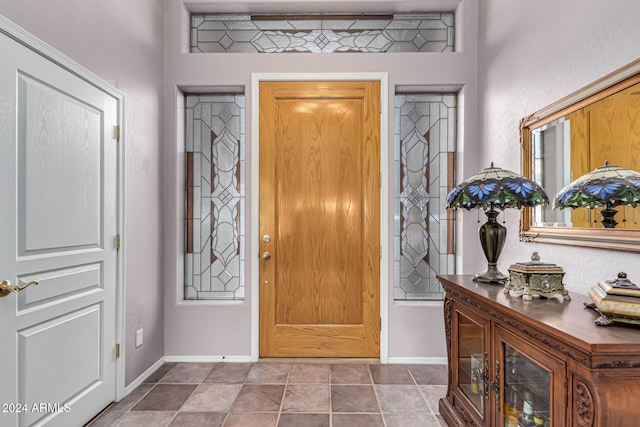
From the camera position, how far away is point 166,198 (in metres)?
2.92

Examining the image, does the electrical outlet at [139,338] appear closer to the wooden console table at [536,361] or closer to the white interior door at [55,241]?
the white interior door at [55,241]

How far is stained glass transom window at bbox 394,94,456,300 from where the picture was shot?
2984 mm

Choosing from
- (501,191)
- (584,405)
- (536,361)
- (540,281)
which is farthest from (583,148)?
(584,405)

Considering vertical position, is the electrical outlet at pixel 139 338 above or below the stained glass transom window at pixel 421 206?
below

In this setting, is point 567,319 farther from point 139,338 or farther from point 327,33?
point 327,33

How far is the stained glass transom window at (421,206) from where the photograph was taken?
9.79 ft

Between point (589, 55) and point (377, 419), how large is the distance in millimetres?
2300

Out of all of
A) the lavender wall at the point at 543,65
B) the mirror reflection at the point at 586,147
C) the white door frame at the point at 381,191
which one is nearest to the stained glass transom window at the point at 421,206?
the white door frame at the point at 381,191

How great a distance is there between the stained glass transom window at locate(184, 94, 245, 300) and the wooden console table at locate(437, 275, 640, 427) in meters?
1.84

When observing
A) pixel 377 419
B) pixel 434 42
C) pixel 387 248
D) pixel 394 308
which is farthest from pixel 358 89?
pixel 377 419

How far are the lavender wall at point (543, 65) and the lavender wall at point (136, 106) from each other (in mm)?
2620

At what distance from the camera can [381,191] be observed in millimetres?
2896

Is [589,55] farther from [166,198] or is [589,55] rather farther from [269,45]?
[166,198]

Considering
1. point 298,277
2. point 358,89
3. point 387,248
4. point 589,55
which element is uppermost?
point 358,89
